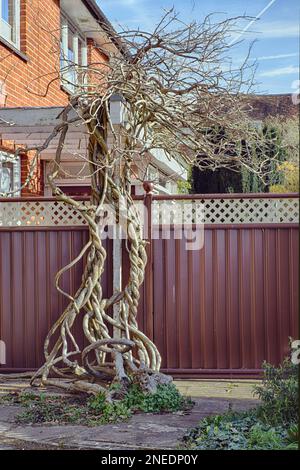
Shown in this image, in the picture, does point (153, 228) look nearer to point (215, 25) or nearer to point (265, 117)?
point (215, 25)

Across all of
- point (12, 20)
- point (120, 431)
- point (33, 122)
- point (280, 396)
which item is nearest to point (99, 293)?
point (120, 431)

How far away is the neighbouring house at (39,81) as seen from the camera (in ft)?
26.4

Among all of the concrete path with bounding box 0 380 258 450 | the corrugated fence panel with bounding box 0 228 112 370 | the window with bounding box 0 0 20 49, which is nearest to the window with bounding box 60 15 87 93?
the window with bounding box 0 0 20 49

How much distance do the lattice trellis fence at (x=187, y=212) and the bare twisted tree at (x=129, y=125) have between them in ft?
1.42

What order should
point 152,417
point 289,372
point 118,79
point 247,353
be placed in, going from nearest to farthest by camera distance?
point 289,372 → point 152,417 → point 118,79 → point 247,353

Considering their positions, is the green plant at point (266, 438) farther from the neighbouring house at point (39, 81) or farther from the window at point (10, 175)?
the window at point (10, 175)

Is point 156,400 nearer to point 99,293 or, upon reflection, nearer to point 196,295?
point 99,293

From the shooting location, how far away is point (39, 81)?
10.6 meters

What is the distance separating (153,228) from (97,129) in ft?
4.24

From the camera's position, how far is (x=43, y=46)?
10.8 metres

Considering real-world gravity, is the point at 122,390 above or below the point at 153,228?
below

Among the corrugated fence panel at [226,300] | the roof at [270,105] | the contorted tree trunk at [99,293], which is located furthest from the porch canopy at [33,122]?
the roof at [270,105]

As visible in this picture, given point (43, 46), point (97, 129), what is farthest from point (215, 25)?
point (43, 46)

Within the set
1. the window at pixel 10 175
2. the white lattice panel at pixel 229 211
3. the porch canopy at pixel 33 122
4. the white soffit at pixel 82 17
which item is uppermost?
the white soffit at pixel 82 17
